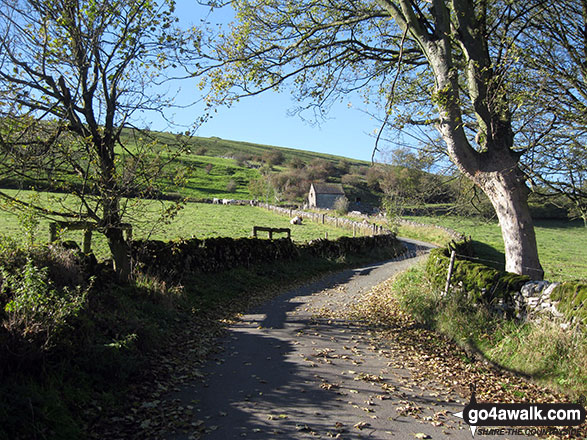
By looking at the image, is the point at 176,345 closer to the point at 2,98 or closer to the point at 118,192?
the point at 118,192

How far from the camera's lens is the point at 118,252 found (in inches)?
369

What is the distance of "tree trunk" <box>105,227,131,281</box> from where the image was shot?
9258 mm

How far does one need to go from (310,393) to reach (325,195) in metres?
75.7

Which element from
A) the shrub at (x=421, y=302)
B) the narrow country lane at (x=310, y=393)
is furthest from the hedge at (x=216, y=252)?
the shrub at (x=421, y=302)

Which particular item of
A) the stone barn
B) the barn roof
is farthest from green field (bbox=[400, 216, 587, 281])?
the barn roof

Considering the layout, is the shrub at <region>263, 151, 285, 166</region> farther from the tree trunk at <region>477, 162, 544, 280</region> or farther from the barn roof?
the tree trunk at <region>477, 162, 544, 280</region>

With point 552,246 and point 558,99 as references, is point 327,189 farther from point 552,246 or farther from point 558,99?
point 558,99

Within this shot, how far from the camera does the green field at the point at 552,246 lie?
2007cm

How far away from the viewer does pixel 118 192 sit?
813 cm

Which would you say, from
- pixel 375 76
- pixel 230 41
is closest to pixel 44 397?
pixel 230 41

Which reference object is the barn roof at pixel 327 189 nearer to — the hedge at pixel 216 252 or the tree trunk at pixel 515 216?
the hedge at pixel 216 252

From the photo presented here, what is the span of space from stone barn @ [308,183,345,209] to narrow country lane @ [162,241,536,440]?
70.9 meters

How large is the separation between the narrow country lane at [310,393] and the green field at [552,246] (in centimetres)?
371

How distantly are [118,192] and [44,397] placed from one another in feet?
14.1
